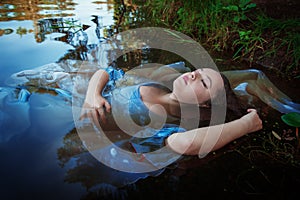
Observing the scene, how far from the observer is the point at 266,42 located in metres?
3.13

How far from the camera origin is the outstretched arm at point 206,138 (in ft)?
5.56

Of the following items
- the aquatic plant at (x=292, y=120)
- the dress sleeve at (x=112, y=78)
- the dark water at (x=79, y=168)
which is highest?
the aquatic plant at (x=292, y=120)

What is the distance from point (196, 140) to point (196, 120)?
1.19 ft

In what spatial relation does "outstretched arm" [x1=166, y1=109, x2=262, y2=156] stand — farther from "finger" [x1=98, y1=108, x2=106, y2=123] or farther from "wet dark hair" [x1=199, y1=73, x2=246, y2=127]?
"finger" [x1=98, y1=108, x2=106, y2=123]

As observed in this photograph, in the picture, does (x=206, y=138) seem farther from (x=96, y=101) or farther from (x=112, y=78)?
(x=112, y=78)

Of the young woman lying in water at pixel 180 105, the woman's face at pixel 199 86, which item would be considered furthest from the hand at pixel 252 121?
the woman's face at pixel 199 86

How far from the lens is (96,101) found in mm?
2062

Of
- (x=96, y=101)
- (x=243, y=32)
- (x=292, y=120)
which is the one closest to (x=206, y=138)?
(x=292, y=120)

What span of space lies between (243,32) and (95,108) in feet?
6.76

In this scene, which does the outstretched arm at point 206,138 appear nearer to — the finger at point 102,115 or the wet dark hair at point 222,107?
the wet dark hair at point 222,107

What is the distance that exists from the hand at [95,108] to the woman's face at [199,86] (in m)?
0.55

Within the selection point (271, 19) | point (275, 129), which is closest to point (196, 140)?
point (275, 129)

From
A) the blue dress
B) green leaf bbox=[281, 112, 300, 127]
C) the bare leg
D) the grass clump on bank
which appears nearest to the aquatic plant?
green leaf bbox=[281, 112, 300, 127]

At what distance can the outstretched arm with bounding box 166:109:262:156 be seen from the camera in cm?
169
